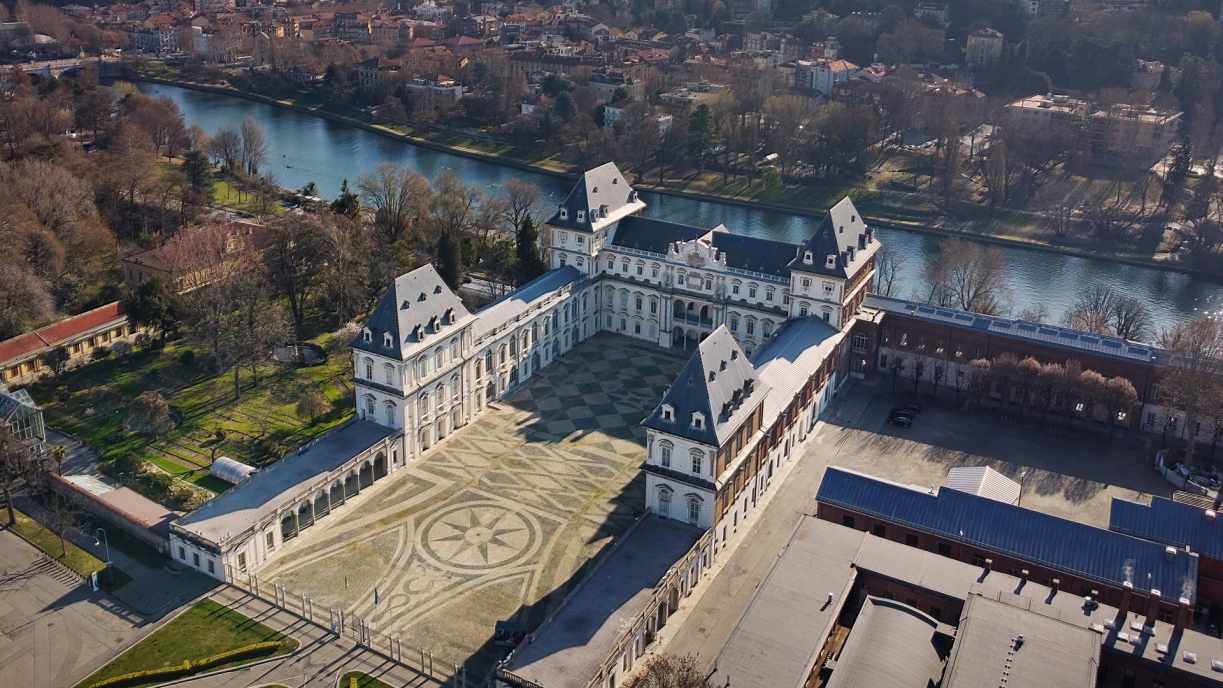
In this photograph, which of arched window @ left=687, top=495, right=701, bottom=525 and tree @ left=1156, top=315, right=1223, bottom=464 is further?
tree @ left=1156, top=315, right=1223, bottom=464

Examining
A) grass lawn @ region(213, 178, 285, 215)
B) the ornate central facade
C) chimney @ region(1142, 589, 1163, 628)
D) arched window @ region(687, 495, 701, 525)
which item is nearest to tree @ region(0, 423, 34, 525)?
the ornate central facade

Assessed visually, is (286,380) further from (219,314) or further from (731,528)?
(731,528)

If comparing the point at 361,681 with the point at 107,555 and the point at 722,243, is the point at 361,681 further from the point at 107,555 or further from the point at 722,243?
the point at 722,243

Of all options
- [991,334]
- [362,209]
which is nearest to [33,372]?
[362,209]

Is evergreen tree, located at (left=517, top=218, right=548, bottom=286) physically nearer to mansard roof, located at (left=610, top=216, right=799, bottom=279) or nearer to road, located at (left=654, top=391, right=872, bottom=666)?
mansard roof, located at (left=610, top=216, right=799, bottom=279)

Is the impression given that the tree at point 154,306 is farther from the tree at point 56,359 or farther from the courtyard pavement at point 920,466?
the courtyard pavement at point 920,466

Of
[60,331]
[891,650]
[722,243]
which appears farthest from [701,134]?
[891,650]
